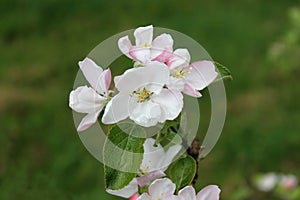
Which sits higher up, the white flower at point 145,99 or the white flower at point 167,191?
the white flower at point 145,99

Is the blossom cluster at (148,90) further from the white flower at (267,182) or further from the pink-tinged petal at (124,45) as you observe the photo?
the white flower at (267,182)

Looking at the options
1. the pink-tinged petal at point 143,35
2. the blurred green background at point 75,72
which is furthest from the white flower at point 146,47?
the blurred green background at point 75,72

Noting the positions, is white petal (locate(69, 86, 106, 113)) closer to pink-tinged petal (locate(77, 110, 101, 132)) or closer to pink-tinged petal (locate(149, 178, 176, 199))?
pink-tinged petal (locate(77, 110, 101, 132))

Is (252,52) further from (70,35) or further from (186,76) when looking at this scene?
(186,76)

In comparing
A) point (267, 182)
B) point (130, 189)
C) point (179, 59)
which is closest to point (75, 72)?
point (267, 182)

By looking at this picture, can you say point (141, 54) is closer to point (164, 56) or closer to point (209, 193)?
point (164, 56)

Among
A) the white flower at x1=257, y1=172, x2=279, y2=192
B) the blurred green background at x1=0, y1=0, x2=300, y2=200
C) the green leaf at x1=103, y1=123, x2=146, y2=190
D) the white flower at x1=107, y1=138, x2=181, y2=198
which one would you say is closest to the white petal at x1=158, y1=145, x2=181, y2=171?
the white flower at x1=107, y1=138, x2=181, y2=198
